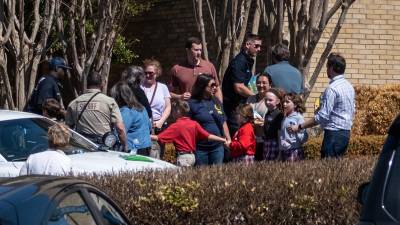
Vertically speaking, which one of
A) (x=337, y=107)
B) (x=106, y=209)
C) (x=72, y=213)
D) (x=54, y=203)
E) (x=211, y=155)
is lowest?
(x=211, y=155)

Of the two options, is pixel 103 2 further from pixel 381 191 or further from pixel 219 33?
pixel 381 191

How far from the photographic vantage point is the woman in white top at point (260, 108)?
11734mm

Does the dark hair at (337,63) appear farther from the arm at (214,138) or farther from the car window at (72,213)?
the car window at (72,213)

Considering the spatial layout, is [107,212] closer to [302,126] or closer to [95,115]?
[302,126]

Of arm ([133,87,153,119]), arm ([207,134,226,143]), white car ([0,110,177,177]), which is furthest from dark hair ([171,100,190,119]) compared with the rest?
white car ([0,110,177,177])

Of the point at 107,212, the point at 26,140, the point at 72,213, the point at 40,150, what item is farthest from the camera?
the point at 26,140

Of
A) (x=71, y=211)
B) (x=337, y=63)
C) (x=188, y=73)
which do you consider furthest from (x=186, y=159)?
(x=71, y=211)

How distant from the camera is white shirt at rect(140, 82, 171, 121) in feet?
41.8

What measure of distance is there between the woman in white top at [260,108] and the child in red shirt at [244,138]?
0.28 meters

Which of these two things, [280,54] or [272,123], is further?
[280,54]

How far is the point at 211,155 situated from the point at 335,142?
152 centimetres

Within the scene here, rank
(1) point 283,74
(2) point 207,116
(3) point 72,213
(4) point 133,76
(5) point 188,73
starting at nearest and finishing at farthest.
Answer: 1. (3) point 72,213
2. (2) point 207,116
3. (1) point 283,74
4. (4) point 133,76
5. (5) point 188,73

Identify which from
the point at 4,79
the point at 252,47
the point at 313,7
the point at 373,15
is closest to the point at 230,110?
the point at 252,47

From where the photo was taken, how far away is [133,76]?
12.2 meters
